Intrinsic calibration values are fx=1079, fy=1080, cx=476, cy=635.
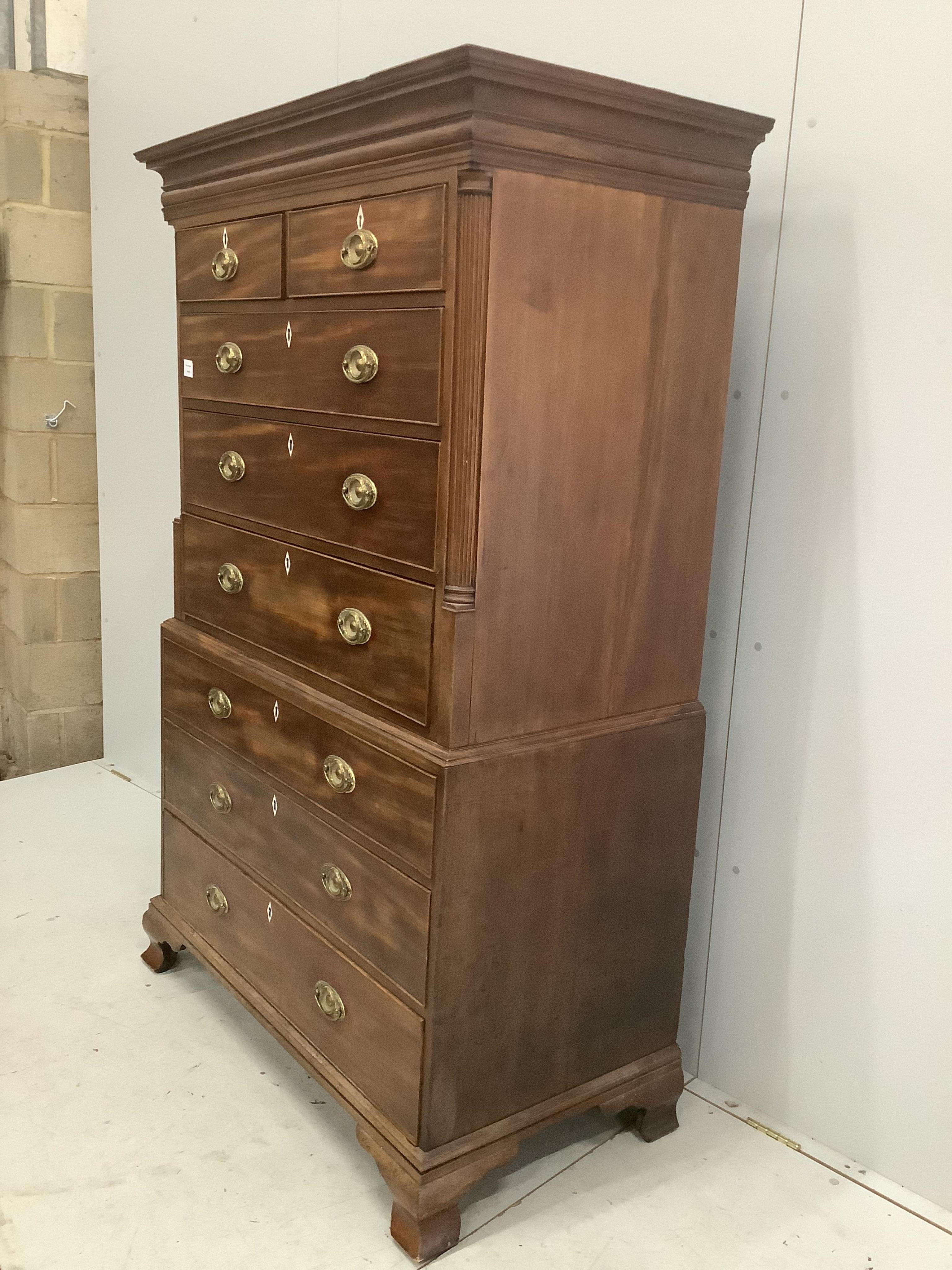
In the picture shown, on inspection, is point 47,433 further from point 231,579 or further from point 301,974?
point 301,974

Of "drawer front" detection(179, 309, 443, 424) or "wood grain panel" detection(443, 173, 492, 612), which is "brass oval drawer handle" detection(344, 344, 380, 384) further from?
"wood grain panel" detection(443, 173, 492, 612)

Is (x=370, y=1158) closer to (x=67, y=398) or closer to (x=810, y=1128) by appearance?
(x=810, y=1128)

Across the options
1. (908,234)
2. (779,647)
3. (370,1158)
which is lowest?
(370,1158)

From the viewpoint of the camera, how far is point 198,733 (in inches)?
82.0

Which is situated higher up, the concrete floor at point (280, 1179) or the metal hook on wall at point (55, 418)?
the metal hook on wall at point (55, 418)

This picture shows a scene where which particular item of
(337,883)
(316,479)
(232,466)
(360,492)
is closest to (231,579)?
(232,466)

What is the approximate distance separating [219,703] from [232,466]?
432mm

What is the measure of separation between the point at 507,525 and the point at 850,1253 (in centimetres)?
120

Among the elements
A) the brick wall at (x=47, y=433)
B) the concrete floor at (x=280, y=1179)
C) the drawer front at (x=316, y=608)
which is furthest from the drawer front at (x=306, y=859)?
the brick wall at (x=47, y=433)

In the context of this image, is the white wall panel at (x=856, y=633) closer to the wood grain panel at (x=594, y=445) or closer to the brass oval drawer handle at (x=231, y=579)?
the wood grain panel at (x=594, y=445)

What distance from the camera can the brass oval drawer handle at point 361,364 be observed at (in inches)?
59.4

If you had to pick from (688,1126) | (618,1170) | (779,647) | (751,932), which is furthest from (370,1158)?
(779,647)

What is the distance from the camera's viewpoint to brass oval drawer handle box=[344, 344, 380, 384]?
151 centimetres

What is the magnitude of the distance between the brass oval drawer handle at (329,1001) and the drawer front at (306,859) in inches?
4.1
